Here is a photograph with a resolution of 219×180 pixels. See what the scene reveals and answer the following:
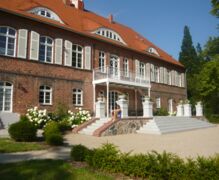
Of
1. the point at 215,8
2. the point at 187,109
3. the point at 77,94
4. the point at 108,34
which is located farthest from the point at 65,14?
the point at 187,109

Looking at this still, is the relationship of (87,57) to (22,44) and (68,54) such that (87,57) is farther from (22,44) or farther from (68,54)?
(22,44)

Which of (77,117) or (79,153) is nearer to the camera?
(79,153)

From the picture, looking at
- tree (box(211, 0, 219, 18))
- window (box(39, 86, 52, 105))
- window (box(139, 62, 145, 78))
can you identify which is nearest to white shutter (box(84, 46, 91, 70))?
window (box(39, 86, 52, 105))

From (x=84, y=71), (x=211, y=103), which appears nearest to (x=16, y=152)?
(x=84, y=71)

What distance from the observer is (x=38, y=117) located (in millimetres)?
15898

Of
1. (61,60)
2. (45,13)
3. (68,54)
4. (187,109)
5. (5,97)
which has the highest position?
(45,13)

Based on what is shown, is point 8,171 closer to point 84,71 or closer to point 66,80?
point 66,80

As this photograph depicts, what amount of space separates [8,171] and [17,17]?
45.2 feet

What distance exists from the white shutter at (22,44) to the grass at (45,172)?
38.8 ft

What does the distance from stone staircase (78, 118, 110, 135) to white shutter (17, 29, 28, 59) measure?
263 inches

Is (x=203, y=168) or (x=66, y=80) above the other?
(x=66, y=80)

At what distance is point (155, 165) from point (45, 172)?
2.55 meters

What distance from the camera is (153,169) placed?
5367 mm

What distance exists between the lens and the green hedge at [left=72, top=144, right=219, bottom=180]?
4.93 m
